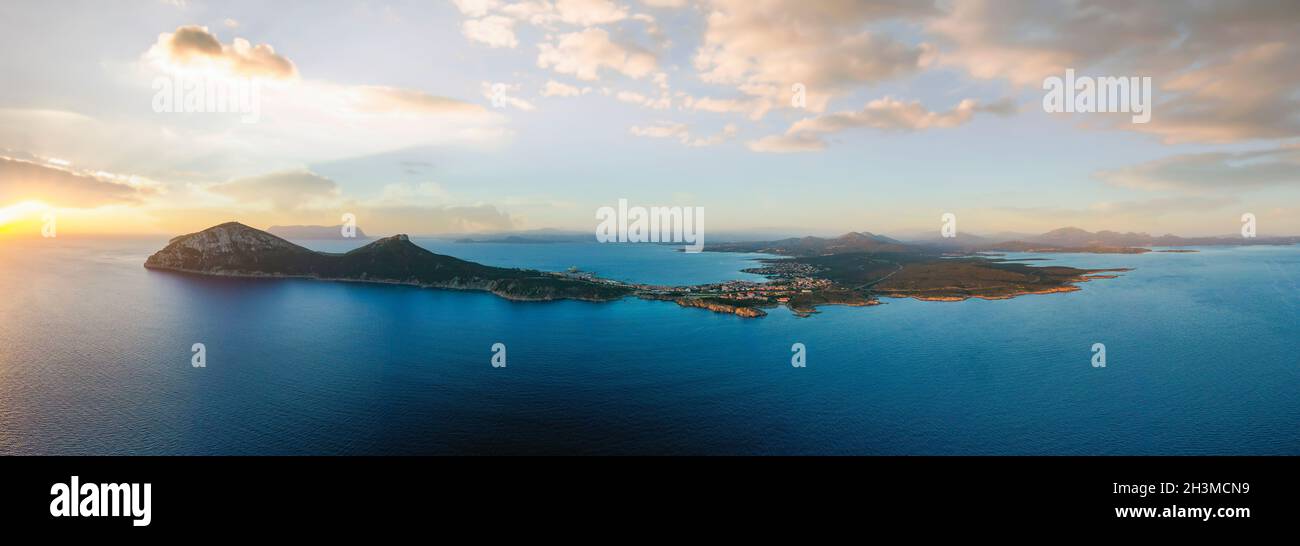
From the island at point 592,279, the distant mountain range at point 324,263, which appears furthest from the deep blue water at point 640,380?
the distant mountain range at point 324,263

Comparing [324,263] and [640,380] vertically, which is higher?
[324,263]

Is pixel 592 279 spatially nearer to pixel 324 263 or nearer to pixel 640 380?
pixel 324 263

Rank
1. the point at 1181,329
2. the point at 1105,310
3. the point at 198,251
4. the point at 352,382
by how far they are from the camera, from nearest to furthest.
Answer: the point at 352,382
the point at 1181,329
the point at 1105,310
the point at 198,251

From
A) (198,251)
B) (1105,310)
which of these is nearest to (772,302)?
(1105,310)

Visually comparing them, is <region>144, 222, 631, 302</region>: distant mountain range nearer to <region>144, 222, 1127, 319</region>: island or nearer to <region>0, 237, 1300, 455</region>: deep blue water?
<region>144, 222, 1127, 319</region>: island

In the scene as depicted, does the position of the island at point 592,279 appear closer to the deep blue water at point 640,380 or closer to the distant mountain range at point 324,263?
the distant mountain range at point 324,263

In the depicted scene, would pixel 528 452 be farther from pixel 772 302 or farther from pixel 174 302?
pixel 174 302

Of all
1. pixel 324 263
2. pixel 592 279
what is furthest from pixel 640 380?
pixel 324 263
